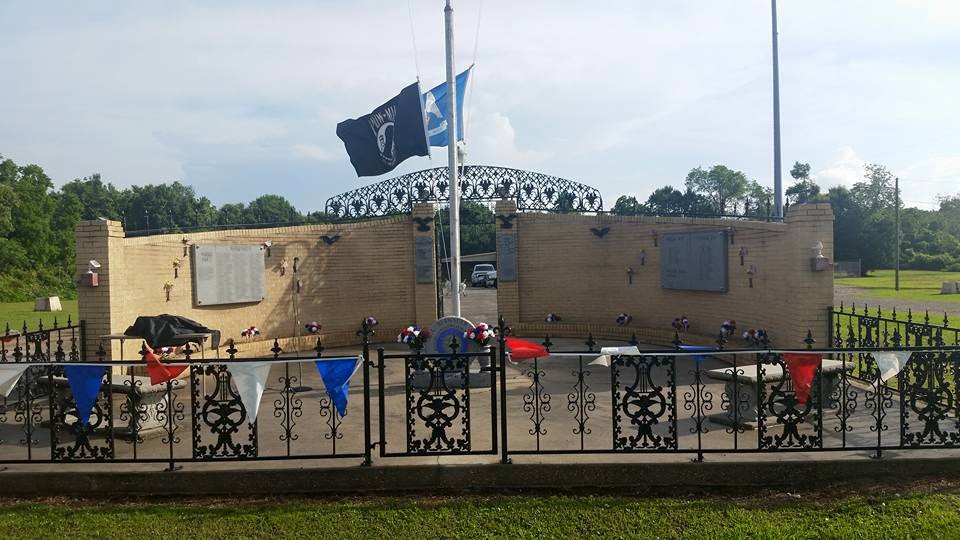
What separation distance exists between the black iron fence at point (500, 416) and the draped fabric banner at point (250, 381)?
5 centimetres

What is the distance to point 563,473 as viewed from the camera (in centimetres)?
516

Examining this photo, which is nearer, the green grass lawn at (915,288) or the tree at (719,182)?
the green grass lawn at (915,288)

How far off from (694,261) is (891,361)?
708cm

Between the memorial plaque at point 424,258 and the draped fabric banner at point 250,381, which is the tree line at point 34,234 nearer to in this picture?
the memorial plaque at point 424,258

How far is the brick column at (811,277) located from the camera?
30.6 ft

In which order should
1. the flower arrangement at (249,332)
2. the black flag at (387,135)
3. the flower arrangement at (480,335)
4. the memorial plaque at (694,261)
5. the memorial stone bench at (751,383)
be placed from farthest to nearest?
1. the flower arrangement at (249,332)
2. the memorial plaque at (694,261)
3. the black flag at (387,135)
4. the flower arrangement at (480,335)
5. the memorial stone bench at (751,383)

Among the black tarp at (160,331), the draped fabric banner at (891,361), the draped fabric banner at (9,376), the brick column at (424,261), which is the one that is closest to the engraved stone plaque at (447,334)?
the black tarp at (160,331)

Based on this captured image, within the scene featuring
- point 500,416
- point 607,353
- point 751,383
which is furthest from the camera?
point 751,383

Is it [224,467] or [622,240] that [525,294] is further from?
[224,467]

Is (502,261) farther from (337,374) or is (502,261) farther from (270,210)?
(270,210)

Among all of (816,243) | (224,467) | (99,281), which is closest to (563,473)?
(224,467)

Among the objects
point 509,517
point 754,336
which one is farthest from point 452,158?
point 509,517

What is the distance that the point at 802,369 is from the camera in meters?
5.25

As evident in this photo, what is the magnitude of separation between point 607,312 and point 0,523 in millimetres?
11638
